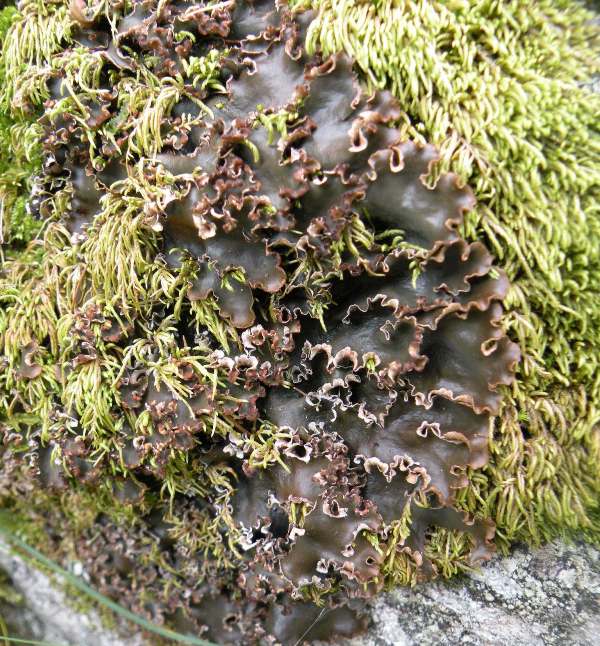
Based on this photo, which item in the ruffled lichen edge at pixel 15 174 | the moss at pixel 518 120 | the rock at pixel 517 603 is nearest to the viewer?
the moss at pixel 518 120

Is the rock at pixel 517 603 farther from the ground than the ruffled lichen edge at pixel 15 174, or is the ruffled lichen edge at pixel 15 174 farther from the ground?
the ruffled lichen edge at pixel 15 174

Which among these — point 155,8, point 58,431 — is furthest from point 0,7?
point 58,431

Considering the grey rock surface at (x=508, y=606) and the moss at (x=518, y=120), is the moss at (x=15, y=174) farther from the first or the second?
the grey rock surface at (x=508, y=606)

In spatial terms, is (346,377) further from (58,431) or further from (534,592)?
(58,431)

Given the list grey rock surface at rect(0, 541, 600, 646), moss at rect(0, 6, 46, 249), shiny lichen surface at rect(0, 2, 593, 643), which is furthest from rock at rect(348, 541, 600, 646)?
moss at rect(0, 6, 46, 249)

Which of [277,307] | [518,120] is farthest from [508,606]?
[518,120]

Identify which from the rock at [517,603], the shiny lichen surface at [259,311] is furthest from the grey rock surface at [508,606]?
the shiny lichen surface at [259,311]

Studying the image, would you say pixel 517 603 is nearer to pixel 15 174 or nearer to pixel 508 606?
pixel 508 606

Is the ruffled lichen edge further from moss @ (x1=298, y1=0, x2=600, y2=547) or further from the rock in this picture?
the rock
